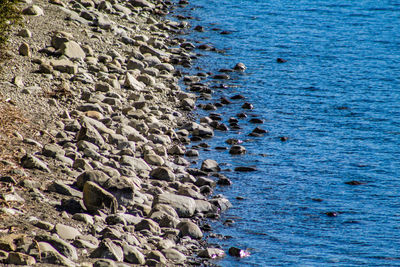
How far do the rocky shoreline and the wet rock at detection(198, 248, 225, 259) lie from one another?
0.02 meters

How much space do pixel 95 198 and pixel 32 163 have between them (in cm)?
124

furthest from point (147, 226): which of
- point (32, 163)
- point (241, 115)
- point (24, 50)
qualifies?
point (24, 50)

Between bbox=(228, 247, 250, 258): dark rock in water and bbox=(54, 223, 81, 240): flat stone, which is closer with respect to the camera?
bbox=(54, 223, 81, 240): flat stone

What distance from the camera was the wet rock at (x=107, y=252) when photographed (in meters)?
7.43

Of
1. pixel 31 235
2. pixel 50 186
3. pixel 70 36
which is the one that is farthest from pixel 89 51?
pixel 31 235

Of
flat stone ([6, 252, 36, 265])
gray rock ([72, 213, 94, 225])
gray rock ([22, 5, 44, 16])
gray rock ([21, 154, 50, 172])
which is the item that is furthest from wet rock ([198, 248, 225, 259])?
gray rock ([22, 5, 44, 16])

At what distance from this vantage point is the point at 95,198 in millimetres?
8820

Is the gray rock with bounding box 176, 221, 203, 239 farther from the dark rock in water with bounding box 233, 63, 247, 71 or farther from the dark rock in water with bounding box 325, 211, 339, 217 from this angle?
the dark rock in water with bounding box 233, 63, 247, 71

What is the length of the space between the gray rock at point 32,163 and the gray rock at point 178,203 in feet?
6.16

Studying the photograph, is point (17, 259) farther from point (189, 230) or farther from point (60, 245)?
point (189, 230)

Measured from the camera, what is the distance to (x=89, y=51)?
15.7m

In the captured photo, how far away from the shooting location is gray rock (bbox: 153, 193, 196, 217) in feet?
32.3

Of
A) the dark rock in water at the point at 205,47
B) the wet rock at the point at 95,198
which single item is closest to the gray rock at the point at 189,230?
the wet rock at the point at 95,198

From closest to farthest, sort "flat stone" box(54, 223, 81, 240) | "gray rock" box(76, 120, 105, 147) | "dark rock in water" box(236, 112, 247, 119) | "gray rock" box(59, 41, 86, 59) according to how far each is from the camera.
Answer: "flat stone" box(54, 223, 81, 240)
"gray rock" box(76, 120, 105, 147)
"gray rock" box(59, 41, 86, 59)
"dark rock in water" box(236, 112, 247, 119)
